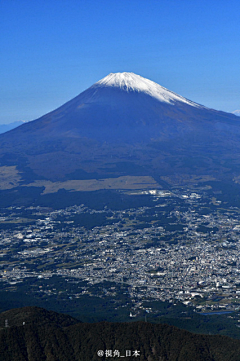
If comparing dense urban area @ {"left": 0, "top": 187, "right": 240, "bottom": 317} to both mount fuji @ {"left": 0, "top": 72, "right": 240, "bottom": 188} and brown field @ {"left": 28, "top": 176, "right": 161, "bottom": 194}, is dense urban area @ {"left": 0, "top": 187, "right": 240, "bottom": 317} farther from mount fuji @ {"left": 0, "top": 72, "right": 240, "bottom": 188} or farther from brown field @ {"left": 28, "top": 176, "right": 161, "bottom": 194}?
mount fuji @ {"left": 0, "top": 72, "right": 240, "bottom": 188}

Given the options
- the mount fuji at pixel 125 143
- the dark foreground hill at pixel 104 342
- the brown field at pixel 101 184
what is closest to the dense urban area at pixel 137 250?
the dark foreground hill at pixel 104 342

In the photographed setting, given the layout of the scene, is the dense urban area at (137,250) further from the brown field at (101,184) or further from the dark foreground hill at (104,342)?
the brown field at (101,184)

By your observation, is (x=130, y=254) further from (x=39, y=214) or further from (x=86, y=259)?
(x=39, y=214)

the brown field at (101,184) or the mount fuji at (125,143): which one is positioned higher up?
the mount fuji at (125,143)

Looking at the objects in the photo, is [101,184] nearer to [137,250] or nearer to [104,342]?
[137,250]

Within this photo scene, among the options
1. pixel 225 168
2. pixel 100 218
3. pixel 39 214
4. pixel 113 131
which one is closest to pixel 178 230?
pixel 100 218

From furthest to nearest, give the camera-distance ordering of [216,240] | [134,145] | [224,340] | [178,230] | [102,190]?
[134,145], [102,190], [178,230], [216,240], [224,340]

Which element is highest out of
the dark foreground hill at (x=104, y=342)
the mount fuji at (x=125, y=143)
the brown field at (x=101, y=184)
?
the mount fuji at (x=125, y=143)
